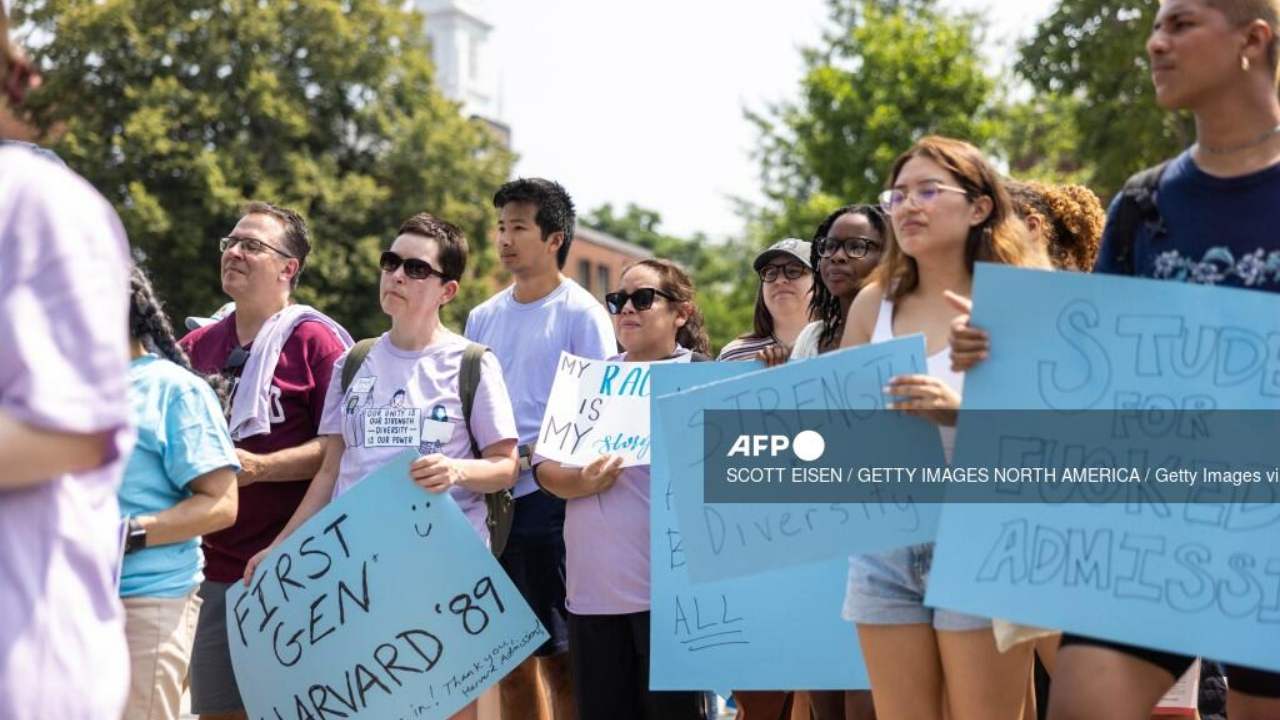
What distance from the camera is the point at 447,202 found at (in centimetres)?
3331

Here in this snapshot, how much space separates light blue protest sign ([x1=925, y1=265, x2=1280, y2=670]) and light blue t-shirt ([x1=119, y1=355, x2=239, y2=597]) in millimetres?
1945

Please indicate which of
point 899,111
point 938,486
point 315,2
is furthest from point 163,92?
point 938,486

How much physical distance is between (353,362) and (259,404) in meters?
0.41

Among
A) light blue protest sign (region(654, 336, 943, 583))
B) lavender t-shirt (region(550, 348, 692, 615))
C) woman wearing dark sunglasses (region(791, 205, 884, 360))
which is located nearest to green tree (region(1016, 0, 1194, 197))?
woman wearing dark sunglasses (region(791, 205, 884, 360))

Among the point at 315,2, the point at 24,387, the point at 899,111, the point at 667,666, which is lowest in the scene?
the point at 667,666

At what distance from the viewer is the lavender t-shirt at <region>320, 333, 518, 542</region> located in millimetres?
5242

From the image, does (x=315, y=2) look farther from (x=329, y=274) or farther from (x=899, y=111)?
(x=899, y=111)

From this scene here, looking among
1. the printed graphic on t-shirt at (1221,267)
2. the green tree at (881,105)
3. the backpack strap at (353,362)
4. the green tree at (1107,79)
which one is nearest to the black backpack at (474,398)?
the backpack strap at (353,362)

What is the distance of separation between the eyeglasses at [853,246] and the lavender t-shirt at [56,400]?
3.27 meters

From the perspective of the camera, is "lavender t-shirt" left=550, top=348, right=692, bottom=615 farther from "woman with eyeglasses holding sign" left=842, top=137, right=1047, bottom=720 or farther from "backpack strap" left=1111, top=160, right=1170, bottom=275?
"backpack strap" left=1111, top=160, right=1170, bottom=275

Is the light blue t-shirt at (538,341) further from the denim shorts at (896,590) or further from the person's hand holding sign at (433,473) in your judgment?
the denim shorts at (896,590)

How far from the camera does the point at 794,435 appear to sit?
156 inches

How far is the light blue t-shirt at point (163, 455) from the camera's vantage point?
3.98 metres

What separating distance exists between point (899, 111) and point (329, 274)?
11.9 m
